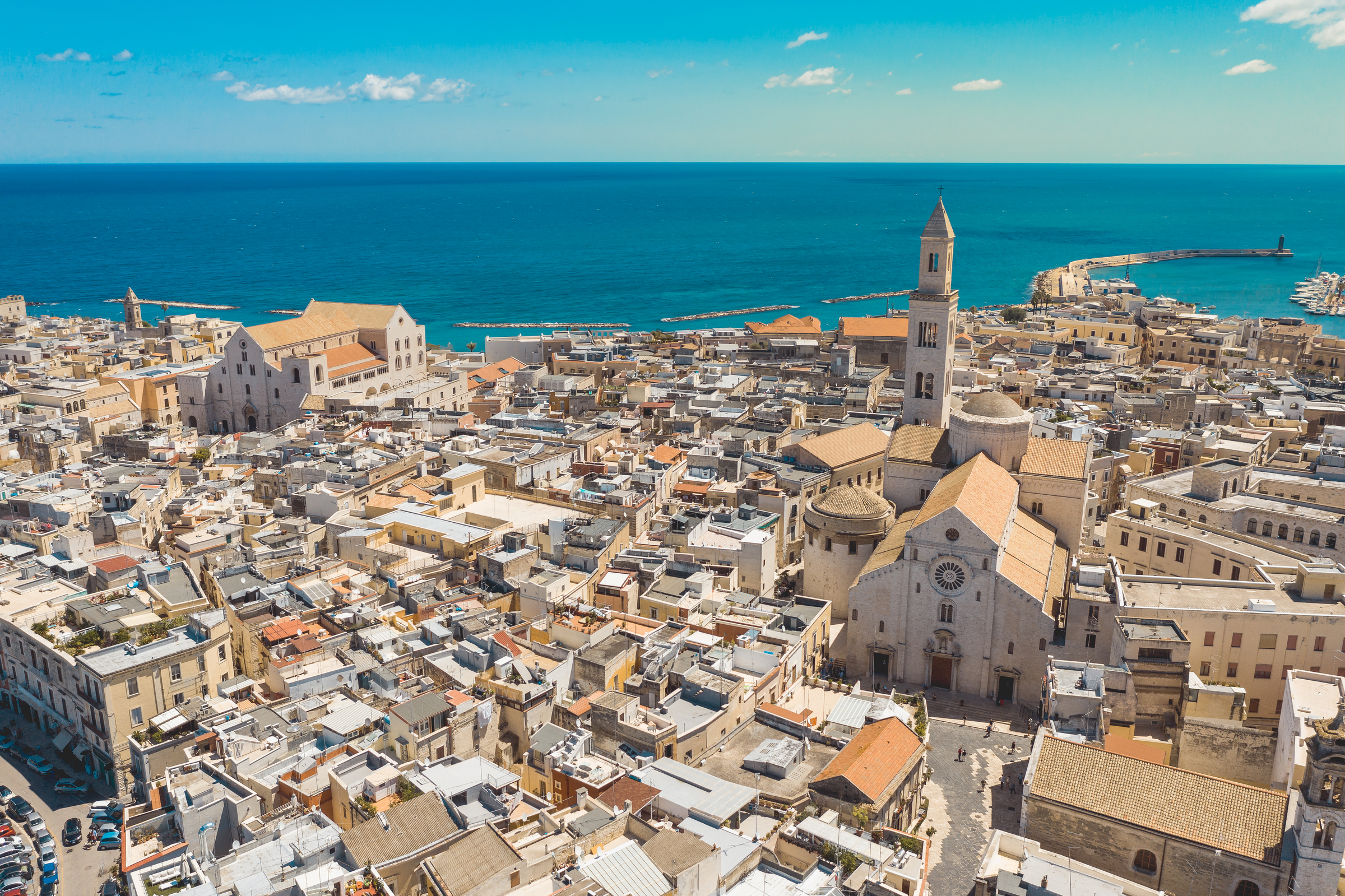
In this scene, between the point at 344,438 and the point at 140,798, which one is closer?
the point at 140,798

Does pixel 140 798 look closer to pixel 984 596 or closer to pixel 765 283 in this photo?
pixel 984 596

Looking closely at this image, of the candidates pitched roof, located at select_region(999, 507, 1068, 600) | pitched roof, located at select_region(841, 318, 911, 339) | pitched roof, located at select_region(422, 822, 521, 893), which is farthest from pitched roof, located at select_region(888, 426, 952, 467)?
pitched roof, located at select_region(841, 318, 911, 339)

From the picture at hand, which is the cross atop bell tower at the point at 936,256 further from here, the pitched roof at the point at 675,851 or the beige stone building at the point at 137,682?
the beige stone building at the point at 137,682

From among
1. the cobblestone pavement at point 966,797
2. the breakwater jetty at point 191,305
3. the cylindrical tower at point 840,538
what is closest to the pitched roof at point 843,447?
the cylindrical tower at point 840,538

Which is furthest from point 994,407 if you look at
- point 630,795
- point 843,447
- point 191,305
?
point 191,305

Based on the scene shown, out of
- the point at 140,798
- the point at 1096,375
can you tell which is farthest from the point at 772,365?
the point at 140,798

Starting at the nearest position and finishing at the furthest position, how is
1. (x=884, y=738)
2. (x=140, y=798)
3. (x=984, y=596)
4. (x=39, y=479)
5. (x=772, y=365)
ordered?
1. (x=884, y=738)
2. (x=140, y=798)
3. (x=984, y=596)
4. (x=39, y=479)
5. (x=772, y=365)
